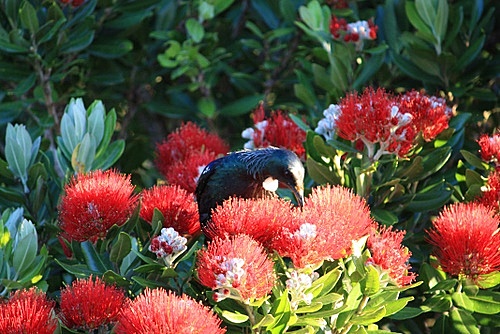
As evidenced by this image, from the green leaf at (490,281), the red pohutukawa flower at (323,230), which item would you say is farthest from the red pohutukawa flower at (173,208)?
the green leaf at (490,281)

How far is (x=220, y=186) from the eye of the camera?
6.91 ft

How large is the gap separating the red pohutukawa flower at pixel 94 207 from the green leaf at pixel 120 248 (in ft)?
0.22

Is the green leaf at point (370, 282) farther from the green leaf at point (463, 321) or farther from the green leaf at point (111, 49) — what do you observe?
the green leaf at point (111, 49)

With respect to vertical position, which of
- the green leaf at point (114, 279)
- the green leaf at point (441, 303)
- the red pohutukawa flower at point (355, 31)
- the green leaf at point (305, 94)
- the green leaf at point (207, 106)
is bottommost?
→ the green leaf at point (207, 106)

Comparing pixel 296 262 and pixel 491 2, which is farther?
pixel 491 2

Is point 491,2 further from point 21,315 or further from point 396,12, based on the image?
point 21,315

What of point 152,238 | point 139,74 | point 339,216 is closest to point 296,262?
point 339,216

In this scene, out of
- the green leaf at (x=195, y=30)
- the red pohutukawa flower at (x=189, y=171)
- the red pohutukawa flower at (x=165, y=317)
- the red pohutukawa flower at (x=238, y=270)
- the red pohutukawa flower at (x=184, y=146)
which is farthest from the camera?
the green leaf at (x=195, y=30)

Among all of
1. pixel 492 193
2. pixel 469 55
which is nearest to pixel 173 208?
pixel 492 193

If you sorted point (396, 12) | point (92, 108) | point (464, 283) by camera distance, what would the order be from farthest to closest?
point (396, 12) < point (92, 108) < point (464, 283)

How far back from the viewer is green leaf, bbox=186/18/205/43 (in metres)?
3.26

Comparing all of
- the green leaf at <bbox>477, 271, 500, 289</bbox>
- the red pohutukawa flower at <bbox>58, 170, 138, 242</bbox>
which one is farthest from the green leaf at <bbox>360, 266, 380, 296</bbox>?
the red pohutukawa flower at <bbox>58, 170, 138, 242</bbox>

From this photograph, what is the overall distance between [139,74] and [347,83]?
1142 millimetres

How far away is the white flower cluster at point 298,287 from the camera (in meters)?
1.73
